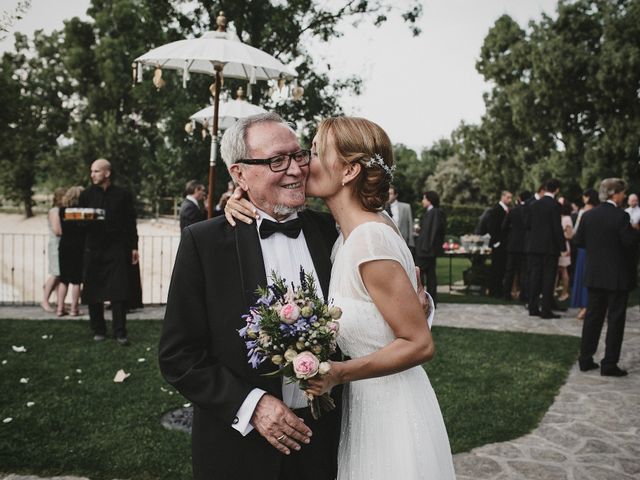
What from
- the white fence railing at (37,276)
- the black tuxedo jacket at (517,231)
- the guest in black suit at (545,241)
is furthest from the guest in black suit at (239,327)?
the black tuxedo jacket at (517,231)

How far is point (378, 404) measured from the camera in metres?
2.26

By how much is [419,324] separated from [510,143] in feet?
106

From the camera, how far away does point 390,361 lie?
6.44 ft

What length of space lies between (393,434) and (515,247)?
33.8 ft

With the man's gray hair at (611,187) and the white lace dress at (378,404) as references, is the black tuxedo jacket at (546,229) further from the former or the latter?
the white lace dress at (378,404)

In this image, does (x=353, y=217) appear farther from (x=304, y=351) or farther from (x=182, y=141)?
(x=182, y=141)

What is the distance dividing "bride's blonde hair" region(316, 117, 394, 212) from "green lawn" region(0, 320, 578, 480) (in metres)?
2.90

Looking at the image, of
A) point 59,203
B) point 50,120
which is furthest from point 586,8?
point 50,120

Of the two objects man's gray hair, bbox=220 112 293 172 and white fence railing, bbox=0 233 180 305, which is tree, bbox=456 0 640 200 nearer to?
white fence railing, bbox=0 233 180 305

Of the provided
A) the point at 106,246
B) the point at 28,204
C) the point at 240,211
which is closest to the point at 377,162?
the point at 240,211

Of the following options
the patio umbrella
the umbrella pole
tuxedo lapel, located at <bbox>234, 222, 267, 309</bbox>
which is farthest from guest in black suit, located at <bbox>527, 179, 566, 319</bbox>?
tuxedo lapel, located at <bbox>234, 222, 267, 309</bbox>

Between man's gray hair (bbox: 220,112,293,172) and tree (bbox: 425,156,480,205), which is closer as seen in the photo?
man's gray hair (bbox: 220,112,293,172)

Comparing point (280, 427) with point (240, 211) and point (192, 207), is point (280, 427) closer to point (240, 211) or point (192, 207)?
point (240, 211)

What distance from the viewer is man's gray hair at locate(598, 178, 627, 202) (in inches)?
271
